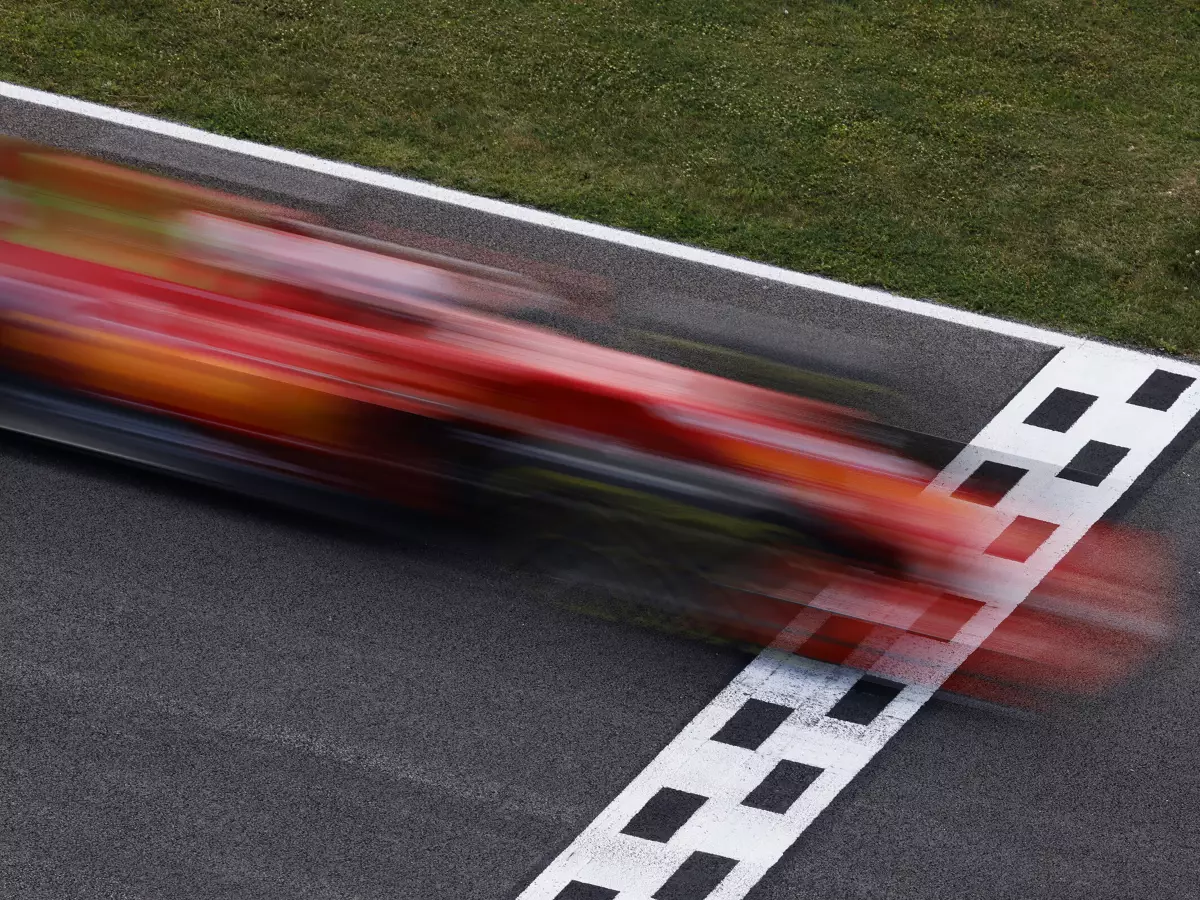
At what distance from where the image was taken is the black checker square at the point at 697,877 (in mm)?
→ 5090

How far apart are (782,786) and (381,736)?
1632 mm

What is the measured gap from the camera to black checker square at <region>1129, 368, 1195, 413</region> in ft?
23.0

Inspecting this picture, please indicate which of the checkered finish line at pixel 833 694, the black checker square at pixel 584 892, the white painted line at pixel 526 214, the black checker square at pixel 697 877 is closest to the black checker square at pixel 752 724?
the checkered finish line at pixel 833 694

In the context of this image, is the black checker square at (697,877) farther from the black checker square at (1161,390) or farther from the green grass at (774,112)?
the green grass at (774,112)

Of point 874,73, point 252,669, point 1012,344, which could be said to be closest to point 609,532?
point 252,669

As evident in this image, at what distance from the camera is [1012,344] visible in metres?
7.27

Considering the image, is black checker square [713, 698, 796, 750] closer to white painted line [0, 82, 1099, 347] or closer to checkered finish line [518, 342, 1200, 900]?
checkered finish line [518, 342, 1200, 900]

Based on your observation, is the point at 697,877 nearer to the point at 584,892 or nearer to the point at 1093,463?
the point at 584,892

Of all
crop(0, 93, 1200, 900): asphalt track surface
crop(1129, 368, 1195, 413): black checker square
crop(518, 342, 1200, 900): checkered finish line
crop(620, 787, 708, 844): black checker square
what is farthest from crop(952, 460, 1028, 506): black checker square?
crop(620, 787, 708, 844): black checker square

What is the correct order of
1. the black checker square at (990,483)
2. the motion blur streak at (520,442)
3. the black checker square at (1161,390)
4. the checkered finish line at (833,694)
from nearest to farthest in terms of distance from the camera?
the checkered finish line at (833,694)
the motion blur streak at (520,442)
the black checker square at (990,483)
the black checker square at (1161,390)

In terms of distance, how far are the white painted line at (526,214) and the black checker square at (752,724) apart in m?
2.74

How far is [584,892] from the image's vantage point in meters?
5.07

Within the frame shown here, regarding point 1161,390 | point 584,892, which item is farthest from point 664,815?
point 1161,390

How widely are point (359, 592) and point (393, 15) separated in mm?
4814
